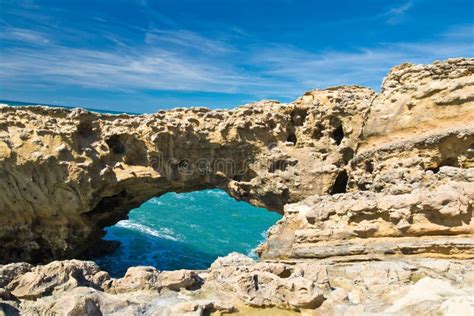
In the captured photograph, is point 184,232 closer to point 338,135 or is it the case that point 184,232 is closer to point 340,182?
point 340,182

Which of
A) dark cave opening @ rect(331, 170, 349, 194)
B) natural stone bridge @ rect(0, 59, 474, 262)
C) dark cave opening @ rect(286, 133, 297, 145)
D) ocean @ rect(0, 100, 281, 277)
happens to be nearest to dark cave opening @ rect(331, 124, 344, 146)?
natural stone bridge @ rect(0, 59, 474, 262)

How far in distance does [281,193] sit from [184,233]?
41.6ft

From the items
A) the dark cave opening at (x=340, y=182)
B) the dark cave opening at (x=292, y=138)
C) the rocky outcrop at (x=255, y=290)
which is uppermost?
the dark cave opening at (x=292, y=138)

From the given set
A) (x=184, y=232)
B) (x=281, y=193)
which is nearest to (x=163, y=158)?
(x=281, y=193)

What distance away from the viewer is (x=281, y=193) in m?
16.9

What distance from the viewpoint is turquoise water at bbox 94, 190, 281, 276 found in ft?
72.8

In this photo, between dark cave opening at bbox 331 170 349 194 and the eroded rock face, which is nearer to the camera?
the eroded rock face

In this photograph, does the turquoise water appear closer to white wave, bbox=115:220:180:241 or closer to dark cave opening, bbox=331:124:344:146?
white wave, bbox=115:220:180:241

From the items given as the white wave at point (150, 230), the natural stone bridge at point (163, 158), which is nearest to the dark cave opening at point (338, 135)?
the natural stone bridge at point (163, 158)

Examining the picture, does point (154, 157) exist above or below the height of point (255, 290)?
above

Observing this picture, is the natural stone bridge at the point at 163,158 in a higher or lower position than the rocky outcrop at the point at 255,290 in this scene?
higher

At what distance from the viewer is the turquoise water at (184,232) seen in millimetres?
22203

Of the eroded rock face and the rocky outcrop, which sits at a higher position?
the eroded rock face

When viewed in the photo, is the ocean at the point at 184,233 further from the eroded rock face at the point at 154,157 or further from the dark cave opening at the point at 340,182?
the dark cave opening at the point at 340,182
